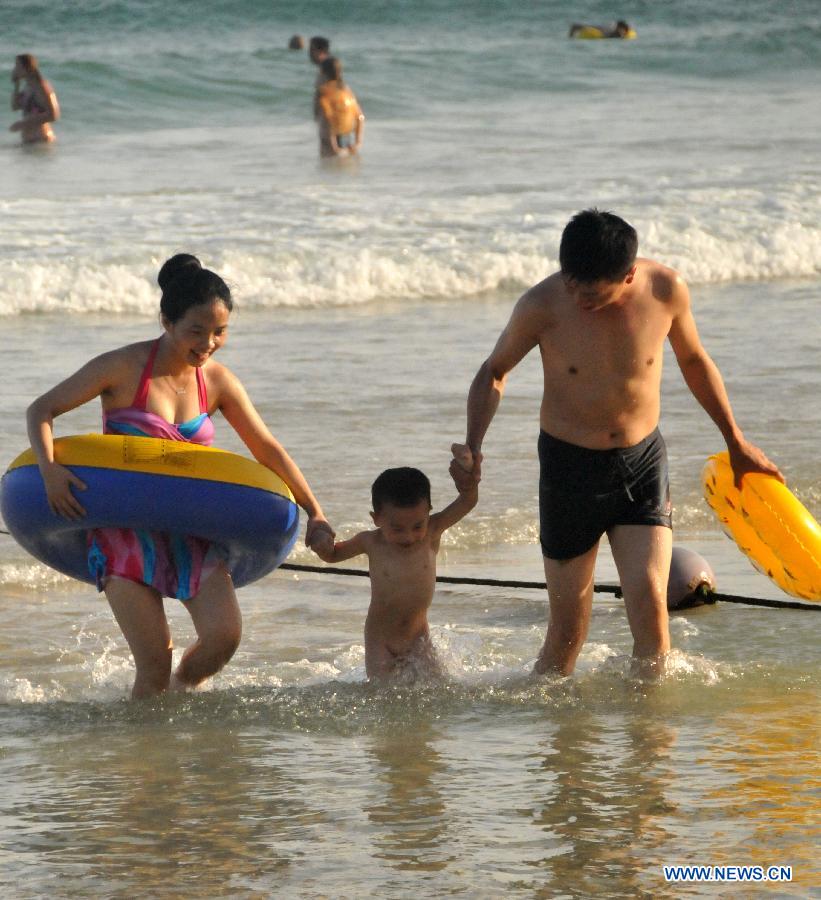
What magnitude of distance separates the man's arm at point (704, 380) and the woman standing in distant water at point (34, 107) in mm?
18259

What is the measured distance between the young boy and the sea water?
146 millimetres

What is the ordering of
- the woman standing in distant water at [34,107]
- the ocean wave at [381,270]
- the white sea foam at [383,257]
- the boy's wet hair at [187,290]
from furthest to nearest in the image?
the woman standing in distant water at [34,107], the white sea foam at [383,257], the ocean wave at [381,270], the boy's wet hair at [187,290]

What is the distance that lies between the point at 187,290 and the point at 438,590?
225cm

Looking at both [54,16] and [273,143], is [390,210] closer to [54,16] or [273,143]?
[273,143]

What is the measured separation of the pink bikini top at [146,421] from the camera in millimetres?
4773

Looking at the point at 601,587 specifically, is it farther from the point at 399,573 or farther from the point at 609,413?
the point at 609,413

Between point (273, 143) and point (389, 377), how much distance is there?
13.6m

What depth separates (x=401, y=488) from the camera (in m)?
5.00

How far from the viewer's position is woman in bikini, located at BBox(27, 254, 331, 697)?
15.2 ft

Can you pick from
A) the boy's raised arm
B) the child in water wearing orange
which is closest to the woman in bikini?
the boy's raised arm

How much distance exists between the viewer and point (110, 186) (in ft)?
59.3

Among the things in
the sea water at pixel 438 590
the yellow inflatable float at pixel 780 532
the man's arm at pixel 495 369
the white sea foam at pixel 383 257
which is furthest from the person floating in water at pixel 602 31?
the man's arm at pixel 495 369

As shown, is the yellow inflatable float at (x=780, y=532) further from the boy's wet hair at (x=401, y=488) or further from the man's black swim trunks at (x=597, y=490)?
the boy's wet hair at (x=401, y=488)

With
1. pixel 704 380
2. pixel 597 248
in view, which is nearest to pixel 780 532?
pixel 704 380
